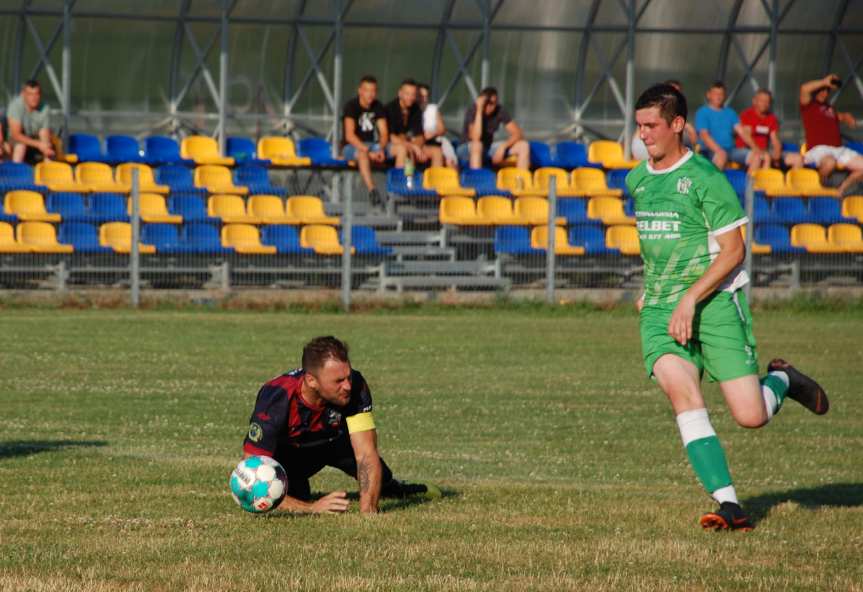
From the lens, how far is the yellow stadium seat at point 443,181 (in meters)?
23.5

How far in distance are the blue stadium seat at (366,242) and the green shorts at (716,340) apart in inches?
562

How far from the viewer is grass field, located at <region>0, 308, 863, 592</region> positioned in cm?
631

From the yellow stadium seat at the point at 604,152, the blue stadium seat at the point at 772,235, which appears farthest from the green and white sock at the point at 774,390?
the yellow stadium seat at the point at 604,152

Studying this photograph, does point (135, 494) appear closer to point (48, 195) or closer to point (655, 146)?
point (655, 146)

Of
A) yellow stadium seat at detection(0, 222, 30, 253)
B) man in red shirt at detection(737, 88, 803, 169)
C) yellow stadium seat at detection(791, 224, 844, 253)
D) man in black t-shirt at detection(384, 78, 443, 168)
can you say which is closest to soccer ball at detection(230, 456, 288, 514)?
yellow stadium seat at detection(0, 222, 30, 253)

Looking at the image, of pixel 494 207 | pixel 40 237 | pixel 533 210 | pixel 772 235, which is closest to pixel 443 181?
pixel 494 207

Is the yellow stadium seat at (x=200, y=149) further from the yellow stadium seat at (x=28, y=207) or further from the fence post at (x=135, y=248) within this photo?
the fence post at (x=135, y=248)

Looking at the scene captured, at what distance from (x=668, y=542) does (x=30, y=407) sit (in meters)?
7.10

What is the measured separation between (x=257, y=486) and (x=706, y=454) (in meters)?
2.15

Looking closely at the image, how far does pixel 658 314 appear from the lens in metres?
7.30

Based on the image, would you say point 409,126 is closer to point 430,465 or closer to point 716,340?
point 430,465

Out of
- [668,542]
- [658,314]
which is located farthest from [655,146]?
[668,542]

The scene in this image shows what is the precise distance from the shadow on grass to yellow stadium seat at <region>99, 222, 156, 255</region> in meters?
13.0

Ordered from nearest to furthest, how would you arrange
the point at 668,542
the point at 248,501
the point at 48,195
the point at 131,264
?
the point at 668,542 → the point at 248,501 → the point at 131,264 → the point at 48,195
